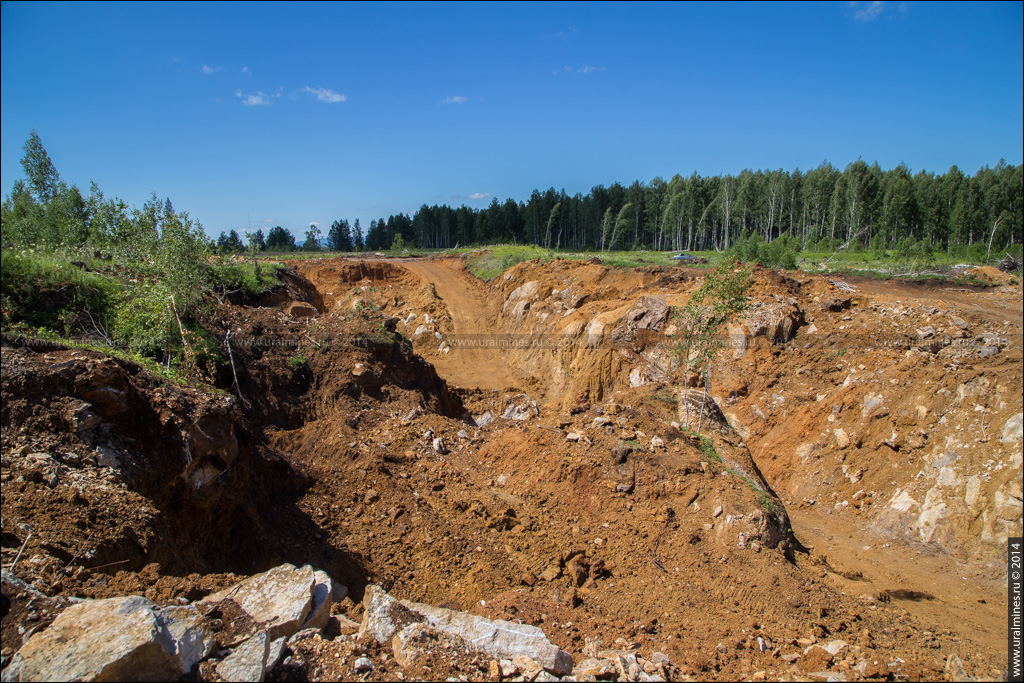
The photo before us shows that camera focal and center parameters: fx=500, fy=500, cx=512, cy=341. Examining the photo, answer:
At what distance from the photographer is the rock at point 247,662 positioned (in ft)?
11.2

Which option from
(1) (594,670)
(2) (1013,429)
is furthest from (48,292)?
(2) (1013,429)

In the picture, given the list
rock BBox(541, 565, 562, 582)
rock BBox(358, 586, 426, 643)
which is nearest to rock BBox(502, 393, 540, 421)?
rock BBox(541, 565, 562, 582)

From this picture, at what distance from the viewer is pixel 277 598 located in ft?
14.7

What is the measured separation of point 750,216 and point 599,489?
2570 inches

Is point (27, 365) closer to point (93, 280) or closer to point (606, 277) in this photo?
point (93, 280)

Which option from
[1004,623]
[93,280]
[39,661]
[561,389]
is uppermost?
[93,280]

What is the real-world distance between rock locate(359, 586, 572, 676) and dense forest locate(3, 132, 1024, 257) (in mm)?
40533

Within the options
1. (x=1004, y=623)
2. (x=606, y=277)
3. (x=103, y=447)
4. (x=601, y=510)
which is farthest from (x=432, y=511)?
(x=606, y=277)

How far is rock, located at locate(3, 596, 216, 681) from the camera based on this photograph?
3037mm

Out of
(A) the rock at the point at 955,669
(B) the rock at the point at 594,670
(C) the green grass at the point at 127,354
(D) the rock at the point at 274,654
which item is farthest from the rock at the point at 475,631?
(C) the green grass at the point at 127,354

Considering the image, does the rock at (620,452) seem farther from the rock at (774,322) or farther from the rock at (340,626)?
the rock at (774,322)

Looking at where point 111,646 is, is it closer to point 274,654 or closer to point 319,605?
point 274,654

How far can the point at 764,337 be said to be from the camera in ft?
56.0

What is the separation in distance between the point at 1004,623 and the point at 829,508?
156 inches
